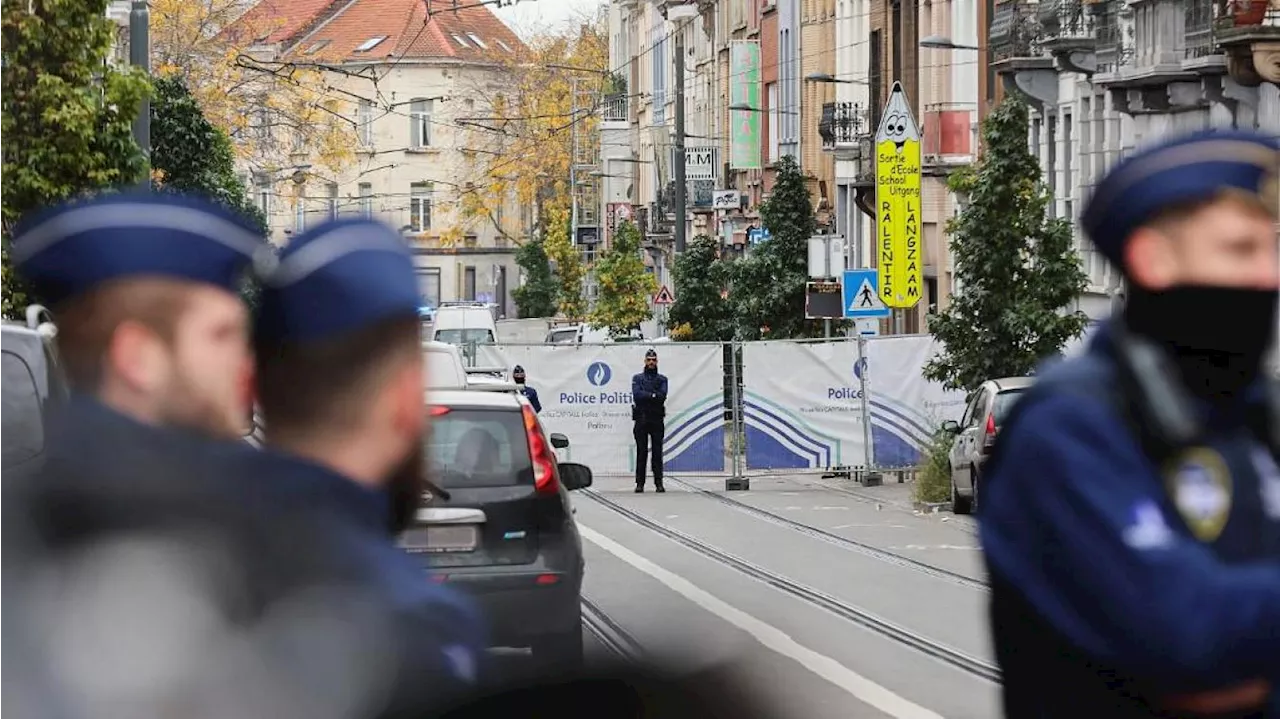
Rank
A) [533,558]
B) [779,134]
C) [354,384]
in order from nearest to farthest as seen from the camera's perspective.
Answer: [354,384] < [533,558] < [779,134]

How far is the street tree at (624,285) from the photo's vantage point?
7025 centimetres

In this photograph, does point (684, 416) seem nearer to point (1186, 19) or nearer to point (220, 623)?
point (1186, 19)

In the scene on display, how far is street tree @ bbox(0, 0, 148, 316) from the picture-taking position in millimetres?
22656

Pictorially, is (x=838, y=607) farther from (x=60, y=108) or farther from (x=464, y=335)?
(x=464, y=335)

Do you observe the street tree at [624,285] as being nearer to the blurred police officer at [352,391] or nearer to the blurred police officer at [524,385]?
the blurred police officer at [524,385]

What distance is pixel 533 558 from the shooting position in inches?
525

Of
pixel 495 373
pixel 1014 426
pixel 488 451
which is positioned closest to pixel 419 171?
pixel 495 373

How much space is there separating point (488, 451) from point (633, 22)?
9168 centimetres

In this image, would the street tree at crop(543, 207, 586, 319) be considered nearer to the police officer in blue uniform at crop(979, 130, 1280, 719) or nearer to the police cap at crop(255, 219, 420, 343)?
the police officer in blue uniform at crop(979, 130, 1280, 719)

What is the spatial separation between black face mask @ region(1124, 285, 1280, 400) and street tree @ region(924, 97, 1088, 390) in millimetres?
26547

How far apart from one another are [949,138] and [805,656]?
1295 inches

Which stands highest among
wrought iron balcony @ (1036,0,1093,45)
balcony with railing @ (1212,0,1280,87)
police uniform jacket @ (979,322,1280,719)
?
wrought iron balcony @ (1036,0,1093,45)

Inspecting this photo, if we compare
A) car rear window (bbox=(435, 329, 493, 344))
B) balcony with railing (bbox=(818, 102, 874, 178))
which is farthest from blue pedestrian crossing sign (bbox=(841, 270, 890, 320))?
car rear window (bbox=(435, 329, 493, 344))

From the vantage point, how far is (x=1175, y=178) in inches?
123
